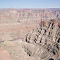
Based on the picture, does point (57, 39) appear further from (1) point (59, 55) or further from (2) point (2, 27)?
(2) point (2, 27)

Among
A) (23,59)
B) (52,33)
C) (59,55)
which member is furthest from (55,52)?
(52,33)

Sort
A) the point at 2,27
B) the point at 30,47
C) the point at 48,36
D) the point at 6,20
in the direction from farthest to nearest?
the point at 6,20
the point at 2,27
the point at 48,36
the point at 30,47

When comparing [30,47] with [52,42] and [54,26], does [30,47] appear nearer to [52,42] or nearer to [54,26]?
[52,42]

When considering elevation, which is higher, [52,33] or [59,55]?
[52,33]

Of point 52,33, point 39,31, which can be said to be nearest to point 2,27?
point 39,31

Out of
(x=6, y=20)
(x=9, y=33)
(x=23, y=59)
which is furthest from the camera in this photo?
(x=6, y=20)

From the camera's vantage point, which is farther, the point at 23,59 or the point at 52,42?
the point at 52,42
